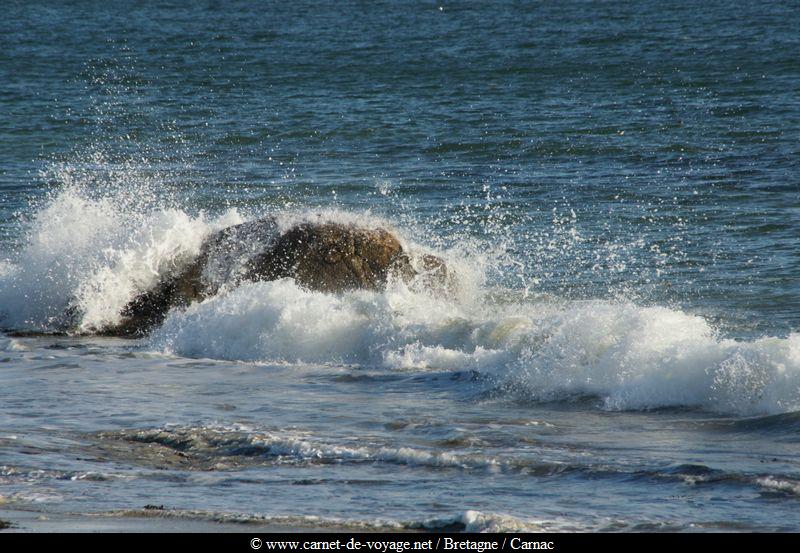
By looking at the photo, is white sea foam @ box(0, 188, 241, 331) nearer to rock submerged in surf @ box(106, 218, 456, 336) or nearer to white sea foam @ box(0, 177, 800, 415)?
white sea foam @ box(0, 177, 800, 415)

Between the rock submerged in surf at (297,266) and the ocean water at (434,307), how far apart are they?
20 cm

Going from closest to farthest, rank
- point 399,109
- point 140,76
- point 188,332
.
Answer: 1. point 188,332
2. point 399,109
3. point 140,76

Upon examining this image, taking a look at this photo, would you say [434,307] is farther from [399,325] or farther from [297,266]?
[297,266]

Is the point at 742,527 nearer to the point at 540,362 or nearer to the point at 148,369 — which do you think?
the point at 540,362

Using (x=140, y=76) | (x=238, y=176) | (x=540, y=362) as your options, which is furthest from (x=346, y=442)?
(x=140, y=76)

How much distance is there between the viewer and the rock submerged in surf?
11773 millimetres

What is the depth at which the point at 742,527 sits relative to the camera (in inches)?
230

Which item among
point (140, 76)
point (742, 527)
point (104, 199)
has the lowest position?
point (742, 527)

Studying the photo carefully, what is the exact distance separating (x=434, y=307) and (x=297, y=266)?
1.37m

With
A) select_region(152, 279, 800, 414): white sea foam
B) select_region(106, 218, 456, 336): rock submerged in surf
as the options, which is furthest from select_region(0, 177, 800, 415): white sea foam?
select_region(106, 218, 456, 336): rock submerged in surf

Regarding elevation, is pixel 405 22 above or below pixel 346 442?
above

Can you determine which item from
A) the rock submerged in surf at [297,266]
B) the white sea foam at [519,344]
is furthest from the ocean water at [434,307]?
the rock submerged in surf at [297,266]

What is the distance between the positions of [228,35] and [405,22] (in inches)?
215

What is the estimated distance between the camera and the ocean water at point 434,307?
6816 millimetres
